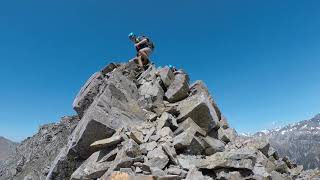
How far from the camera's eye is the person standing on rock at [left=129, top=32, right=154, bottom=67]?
35.9 meters

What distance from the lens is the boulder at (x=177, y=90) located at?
2885 centimetres

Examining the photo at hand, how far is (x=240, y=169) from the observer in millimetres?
19531

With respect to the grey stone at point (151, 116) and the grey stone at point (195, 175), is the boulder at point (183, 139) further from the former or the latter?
the grey stone at point (151, 116)

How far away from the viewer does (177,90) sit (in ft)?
95.4

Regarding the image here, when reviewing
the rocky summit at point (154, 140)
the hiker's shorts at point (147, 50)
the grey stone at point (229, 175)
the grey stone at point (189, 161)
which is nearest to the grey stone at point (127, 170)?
the rocky summit at point (154, 140)

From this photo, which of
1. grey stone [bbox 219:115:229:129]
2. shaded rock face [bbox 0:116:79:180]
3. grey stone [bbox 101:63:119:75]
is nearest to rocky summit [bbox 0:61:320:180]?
grey stone [bbox 219:115:229:129]

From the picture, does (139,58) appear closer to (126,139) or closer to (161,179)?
(126,139)

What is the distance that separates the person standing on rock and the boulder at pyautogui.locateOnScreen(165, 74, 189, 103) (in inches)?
257

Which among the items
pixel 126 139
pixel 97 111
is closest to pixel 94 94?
pixel 97 111

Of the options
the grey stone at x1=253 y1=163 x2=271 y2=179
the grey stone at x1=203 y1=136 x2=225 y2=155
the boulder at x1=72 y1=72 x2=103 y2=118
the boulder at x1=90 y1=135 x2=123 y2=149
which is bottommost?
the grey stone at x1=253 y1=163 x2=271 y2=179

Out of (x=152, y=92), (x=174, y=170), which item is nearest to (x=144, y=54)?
(x=152, y=92)

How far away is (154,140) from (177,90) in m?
8.25

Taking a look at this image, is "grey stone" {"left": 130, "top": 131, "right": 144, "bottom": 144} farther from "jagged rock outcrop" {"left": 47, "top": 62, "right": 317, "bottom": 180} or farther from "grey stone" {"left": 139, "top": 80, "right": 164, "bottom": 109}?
"grey stone" {"left": 139, "top": 80, "right": 164, "bottom": 109}

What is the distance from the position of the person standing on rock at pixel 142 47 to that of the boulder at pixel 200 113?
11112mm
